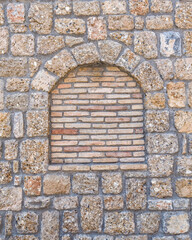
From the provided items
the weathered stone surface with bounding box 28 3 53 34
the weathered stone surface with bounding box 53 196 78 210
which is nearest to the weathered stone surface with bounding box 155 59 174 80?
the weathered stone surface with bounding box 28 3 53 34

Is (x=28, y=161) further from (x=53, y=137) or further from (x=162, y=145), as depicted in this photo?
(x=162, y=145)

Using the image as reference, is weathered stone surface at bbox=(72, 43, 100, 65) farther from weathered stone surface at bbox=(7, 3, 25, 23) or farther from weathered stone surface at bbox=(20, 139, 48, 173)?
weathered stone surface at bbox=(20, 139, 48, 173)

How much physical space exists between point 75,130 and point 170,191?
1.19 metres

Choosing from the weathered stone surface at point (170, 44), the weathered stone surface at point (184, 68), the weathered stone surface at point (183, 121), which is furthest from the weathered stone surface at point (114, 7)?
the weathered stone surface at point (183, 121)

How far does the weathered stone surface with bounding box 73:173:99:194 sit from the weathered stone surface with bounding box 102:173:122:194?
0.08 meters

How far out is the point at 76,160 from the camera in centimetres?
277

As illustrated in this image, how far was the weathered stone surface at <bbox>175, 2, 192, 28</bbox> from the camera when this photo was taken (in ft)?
9.36

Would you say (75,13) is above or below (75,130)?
above

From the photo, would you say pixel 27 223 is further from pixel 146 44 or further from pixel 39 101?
pixel 146 44

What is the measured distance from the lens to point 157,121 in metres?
2.76

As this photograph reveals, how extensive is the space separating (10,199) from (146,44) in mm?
2194

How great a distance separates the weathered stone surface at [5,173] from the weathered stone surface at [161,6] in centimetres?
231

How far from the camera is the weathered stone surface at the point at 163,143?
2.74 metres

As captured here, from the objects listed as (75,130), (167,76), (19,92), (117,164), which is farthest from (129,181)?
(19,92)
